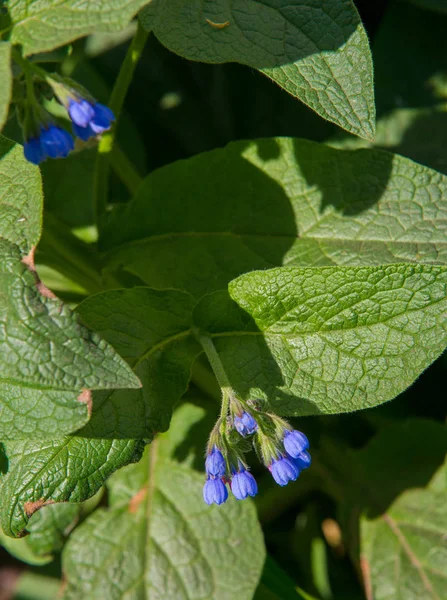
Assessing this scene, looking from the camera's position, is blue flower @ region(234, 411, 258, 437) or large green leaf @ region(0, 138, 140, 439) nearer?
large green leaf @ region(0, 138, 140, 439)

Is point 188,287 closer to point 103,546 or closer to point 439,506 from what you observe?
point 103,546

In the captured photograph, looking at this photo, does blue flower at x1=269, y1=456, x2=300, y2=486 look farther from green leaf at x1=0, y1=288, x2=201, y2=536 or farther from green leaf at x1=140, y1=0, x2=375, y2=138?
green leaf at x1=140, y1=0, x2=375, y2=138

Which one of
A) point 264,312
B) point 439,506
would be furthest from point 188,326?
point 439,506

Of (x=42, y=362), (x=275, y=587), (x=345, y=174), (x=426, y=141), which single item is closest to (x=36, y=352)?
(x=42, y=362)

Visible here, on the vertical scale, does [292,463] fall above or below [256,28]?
below

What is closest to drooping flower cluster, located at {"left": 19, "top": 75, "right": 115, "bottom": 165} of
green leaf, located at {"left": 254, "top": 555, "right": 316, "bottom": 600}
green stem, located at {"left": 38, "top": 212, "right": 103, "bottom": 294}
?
green stem, located at {"left": 38, "top": 212, "right": 103, "bottom": 294}

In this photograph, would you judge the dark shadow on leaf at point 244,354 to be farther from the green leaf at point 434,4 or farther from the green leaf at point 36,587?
the green leaf at point 36,587
